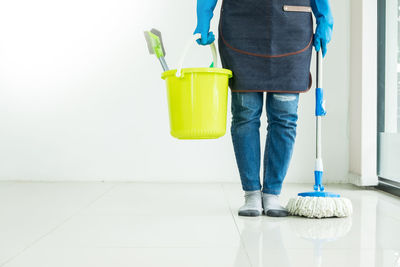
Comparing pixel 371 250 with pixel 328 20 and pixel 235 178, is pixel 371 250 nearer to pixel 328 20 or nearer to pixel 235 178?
pixel 328 20

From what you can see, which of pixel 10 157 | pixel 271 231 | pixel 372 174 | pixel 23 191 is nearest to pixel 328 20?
pixel 271 231

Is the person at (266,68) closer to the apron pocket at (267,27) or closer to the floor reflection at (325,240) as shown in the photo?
the apron pocket at (267,27)

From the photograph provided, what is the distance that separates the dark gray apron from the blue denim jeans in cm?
5

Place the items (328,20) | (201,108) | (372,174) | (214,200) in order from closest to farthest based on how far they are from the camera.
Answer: (201,108) < (328,20) < (214,200) < (372,174)

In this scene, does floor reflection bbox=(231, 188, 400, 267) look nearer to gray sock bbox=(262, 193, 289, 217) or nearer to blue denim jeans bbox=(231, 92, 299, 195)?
gray sock bbox=(262, 193, 289, 217)

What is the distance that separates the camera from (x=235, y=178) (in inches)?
110

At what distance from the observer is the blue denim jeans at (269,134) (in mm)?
1718

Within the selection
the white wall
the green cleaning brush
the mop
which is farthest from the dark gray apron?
the white wall

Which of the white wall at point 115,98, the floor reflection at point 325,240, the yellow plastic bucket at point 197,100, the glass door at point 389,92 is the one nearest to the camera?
the floor reflection at point 325,240

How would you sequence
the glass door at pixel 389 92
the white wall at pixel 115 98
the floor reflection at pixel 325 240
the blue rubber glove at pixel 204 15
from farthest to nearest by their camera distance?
the white wall at pixel 115 98 → the glass door at pixel 389 92 → the blue rubber glove at pixel 204 15 → the floor reflection at pixel 325 240

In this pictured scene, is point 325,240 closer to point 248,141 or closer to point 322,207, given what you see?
point 322,207

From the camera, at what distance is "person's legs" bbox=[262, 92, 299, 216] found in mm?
1720

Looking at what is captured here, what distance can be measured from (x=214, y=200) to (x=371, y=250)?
974 millimetres

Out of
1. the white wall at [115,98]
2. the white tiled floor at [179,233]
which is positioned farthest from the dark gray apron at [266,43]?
the white wall at [115,98]
